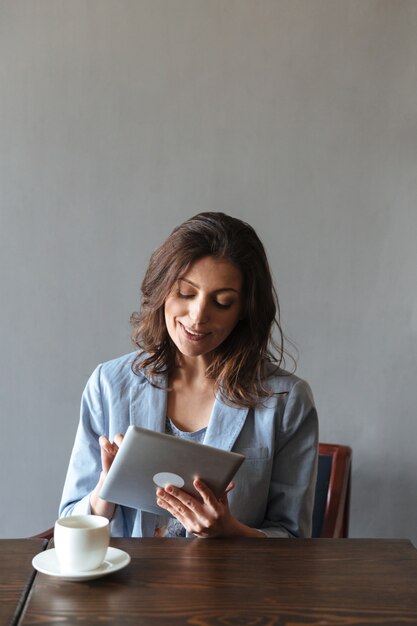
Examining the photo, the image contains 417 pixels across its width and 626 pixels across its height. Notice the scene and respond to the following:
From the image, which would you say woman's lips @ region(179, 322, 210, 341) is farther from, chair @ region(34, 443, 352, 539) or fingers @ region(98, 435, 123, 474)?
chair @ region(34, 443, 352, 539)

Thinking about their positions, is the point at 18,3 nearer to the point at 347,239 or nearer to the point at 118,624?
the point at 347,239

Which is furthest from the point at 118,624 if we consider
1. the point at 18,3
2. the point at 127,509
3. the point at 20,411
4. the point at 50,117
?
the point at 18,3

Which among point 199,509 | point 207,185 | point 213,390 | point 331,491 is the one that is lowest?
point 331,491

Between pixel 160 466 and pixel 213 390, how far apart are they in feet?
1.50

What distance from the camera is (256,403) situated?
1.85 meters

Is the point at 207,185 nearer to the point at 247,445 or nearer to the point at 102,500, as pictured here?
the point at 247,445

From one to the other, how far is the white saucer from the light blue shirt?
1.30 ft

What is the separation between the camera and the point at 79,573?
1272 millimetres

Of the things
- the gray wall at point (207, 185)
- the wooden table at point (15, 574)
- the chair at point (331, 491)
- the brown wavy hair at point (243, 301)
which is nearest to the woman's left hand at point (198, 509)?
the wooden table at point (15, 574)

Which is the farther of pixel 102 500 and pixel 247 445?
pixel 247 445

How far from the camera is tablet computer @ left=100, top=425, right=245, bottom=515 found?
1.43 metres

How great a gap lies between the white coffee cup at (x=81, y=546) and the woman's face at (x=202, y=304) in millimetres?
571

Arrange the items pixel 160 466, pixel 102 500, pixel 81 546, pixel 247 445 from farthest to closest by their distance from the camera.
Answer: pixel 247 445
pixel 102 500
pixel 160 466
pixel 81 546

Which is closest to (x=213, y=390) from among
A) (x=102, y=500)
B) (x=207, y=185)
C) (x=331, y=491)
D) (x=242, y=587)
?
(x=102, y=500)
